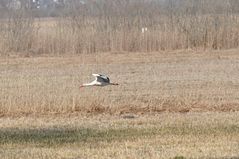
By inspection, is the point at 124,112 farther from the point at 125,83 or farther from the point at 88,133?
the point at 125,83

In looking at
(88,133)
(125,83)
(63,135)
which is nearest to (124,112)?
(88,133)

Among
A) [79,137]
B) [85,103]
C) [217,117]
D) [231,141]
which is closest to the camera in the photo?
[231,141]

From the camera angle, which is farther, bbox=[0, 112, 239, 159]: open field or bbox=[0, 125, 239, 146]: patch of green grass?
bbox=[0, 125, 239, 146]: patch of green grass

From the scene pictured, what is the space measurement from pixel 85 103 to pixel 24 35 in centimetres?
1944

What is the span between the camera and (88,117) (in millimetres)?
15398

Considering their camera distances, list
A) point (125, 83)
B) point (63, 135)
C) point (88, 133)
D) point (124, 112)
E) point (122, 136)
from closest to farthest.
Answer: point (122, 136) → point (63, 135) → point (88, 133) → point (124, 112) → point (125, 83)

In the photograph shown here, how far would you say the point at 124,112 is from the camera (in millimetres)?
16016

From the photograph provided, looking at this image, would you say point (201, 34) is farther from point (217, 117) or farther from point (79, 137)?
point (79, 137)

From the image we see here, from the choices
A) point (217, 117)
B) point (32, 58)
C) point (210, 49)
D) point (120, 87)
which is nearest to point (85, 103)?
point (217, 117)

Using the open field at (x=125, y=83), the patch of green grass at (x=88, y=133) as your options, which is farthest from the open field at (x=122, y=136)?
the open field at (x=125, y=83)

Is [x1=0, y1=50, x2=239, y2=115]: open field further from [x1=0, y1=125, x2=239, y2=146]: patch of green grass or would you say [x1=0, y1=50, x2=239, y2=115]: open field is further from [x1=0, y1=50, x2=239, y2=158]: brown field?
[x1=0, y1=125, x2=239, y2=146]: patch of green grass

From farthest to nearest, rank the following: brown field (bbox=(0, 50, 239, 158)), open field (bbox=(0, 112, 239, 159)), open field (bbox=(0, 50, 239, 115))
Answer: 1. open field (bbox=(0, 50, 239, 115))
2. brown field (bbox=(0, 50, 239, 158))
3. open field (bbox=(0, 112, 239, 159))

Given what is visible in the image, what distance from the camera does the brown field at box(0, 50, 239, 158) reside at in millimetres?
11180

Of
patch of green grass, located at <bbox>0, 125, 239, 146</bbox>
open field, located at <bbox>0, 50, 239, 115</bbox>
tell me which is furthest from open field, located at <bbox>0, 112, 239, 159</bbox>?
open field, located at <bbox>0, 50, 239, 115</bbox>
